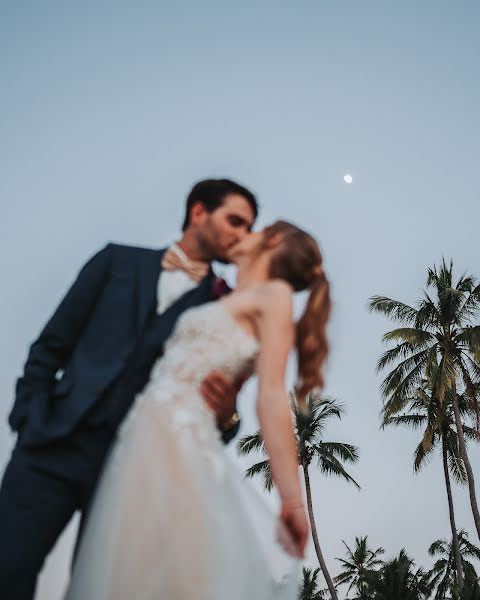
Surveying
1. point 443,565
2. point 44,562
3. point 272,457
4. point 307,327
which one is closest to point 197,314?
point 307,327

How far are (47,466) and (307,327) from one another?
4.25ft

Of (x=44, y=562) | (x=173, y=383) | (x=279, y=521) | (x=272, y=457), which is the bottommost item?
(x=44, y=562)

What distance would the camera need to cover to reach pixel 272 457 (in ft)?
7.13

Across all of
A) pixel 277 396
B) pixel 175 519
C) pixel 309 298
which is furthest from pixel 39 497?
pixel 309 298

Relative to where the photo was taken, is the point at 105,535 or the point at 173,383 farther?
the point at 173,383

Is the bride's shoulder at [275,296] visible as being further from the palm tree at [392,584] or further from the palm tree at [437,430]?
the palm tree at [392,584]

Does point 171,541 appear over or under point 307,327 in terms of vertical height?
under

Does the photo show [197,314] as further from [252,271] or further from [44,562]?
[44,562]

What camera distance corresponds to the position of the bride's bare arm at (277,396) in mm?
2133

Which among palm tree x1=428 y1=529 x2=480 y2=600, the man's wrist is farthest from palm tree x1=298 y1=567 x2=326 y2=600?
the man's wrist

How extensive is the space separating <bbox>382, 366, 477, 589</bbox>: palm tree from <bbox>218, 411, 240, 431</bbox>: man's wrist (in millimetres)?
19899

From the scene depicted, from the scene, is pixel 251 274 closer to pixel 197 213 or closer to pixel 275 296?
pixel 275 296

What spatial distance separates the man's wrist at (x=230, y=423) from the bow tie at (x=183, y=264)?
660 millimetres

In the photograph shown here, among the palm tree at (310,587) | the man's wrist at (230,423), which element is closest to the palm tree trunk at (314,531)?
the palm tree at (310,587)
